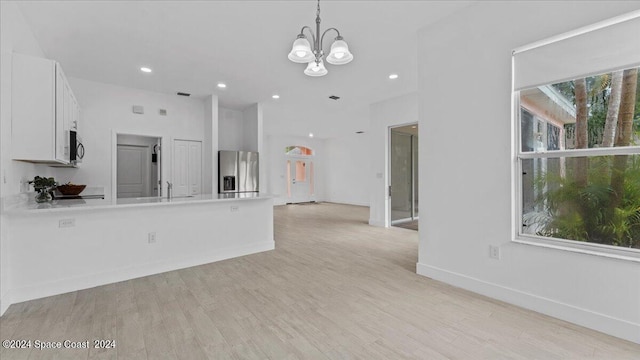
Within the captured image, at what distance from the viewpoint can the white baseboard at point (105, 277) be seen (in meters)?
2.65

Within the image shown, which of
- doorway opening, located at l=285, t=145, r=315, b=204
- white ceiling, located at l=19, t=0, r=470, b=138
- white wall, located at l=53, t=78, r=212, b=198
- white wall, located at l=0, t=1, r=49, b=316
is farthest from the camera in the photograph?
doorway opening, located at l=285, t=145, r=315, b=204

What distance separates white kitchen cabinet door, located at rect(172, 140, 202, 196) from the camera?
614cm

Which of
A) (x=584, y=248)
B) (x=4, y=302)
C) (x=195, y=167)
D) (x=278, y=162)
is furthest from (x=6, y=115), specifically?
(x=278, y=162)

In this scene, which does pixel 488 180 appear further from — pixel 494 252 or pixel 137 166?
pixel 137 166

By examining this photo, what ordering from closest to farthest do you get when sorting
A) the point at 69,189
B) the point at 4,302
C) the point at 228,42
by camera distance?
the point at 4,302 → the point at 228,42 → the point at 69,189

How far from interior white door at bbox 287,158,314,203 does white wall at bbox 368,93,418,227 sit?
570cm

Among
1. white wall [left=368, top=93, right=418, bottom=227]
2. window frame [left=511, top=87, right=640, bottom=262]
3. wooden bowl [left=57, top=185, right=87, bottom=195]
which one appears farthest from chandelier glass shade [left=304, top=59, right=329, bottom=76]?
wooden bowl [left=57, top=185, right=87, bottom=195]

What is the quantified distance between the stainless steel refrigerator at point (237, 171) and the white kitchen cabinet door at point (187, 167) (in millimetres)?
614

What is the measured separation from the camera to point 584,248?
2246mm

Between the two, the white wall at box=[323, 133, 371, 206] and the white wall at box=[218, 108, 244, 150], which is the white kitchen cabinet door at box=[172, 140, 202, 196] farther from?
the white wall at box=[323, 133, 371, 206]

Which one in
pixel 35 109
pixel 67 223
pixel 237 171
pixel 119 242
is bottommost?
pixel 119 242

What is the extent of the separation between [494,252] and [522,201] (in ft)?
1.84

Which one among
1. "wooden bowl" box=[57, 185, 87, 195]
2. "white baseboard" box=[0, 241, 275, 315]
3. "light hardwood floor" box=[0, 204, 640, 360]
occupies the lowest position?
"light hardwood floor" box=[0, 204, 640, 360]

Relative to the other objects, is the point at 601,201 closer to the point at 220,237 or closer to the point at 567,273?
the point at 567,273
